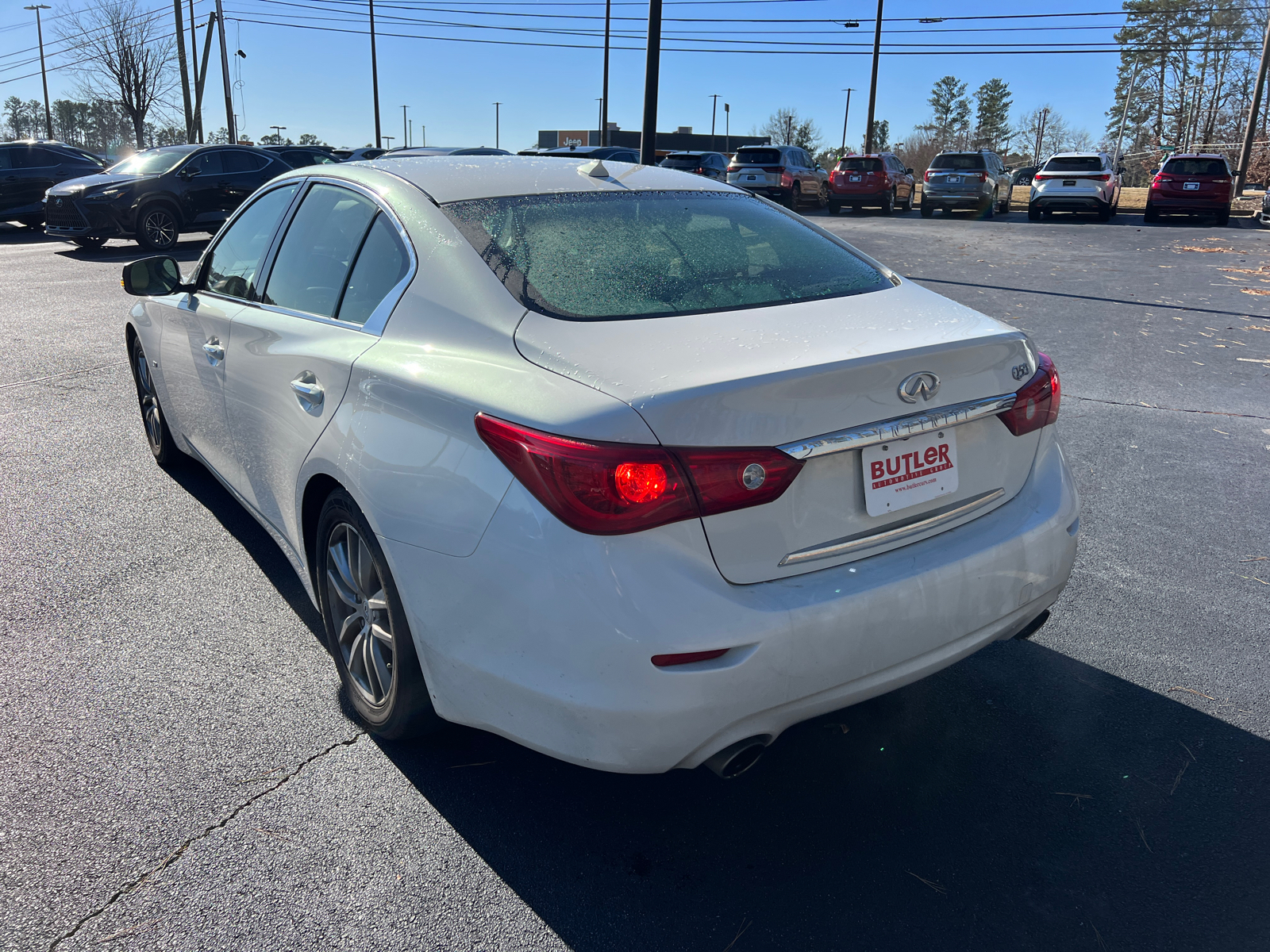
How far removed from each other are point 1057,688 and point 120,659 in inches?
122

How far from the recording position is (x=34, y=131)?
94000mm

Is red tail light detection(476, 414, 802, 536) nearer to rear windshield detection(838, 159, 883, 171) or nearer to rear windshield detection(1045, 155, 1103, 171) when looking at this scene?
rear windshield detection(1045, 155, 1103, 171)

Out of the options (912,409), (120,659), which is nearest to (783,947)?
(912,409)

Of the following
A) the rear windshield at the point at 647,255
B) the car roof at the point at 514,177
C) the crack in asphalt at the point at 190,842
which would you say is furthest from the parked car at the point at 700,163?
the crack in asphalt at the point at 190,842

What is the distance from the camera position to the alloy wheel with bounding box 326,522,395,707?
8.74 feet

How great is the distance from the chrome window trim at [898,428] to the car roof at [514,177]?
1378 millimetres

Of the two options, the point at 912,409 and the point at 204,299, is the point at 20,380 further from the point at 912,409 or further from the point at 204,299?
the point at 912,409

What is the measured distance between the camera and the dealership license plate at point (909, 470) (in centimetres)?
220

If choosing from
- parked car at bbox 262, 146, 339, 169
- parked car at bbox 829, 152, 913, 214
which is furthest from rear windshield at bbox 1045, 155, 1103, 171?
parked car at bbox 262, 146, 339, 169

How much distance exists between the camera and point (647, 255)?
107 inches

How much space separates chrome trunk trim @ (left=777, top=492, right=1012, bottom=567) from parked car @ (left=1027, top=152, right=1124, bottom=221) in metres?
23.3

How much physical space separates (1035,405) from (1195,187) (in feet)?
81.0

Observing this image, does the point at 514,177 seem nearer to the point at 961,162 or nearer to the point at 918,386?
the point at 918,386

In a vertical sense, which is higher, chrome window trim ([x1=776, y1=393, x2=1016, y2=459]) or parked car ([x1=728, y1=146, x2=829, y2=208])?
parked car ([x1=728, y1=146, x2=829, y2=208])
